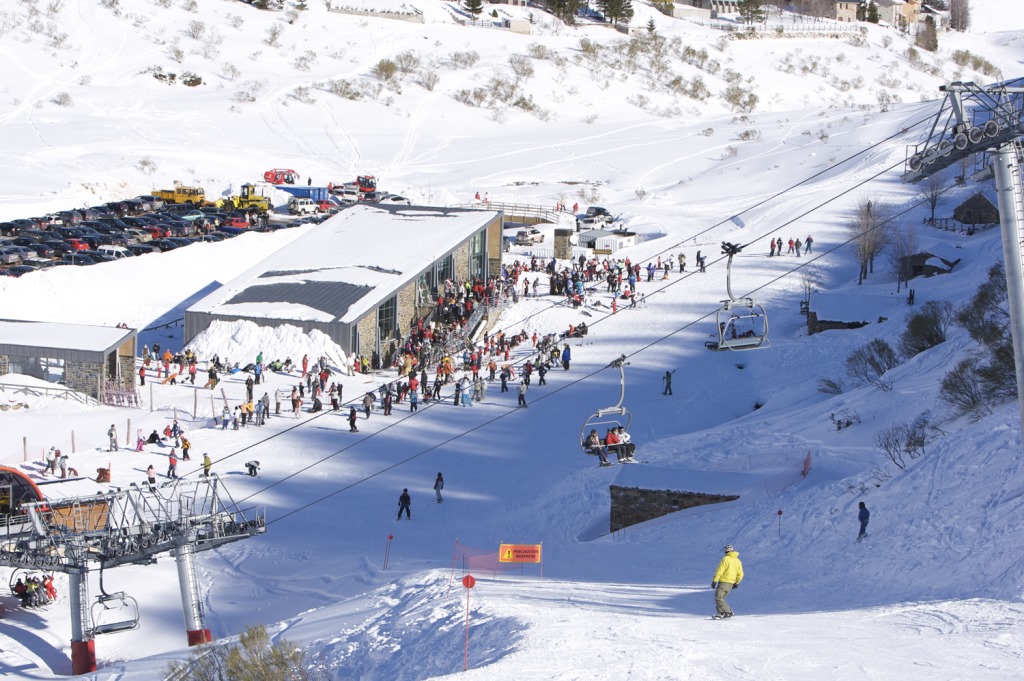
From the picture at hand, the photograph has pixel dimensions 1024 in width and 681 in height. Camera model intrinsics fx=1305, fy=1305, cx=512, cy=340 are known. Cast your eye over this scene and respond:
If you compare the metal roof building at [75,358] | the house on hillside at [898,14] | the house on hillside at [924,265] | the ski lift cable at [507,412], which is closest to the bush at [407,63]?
the ski lift cable at [507,412]

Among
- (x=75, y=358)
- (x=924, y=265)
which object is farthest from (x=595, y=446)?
(x=924, y=265)

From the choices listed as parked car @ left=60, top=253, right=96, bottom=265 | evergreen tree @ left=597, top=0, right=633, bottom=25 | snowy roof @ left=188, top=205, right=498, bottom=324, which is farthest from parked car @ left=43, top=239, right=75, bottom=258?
evergreen tree @ left=597, top=0, right=633, bottom=25

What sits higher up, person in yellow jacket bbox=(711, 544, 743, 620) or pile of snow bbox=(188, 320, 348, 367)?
pile of snow bbox=(188, 320, 348, 367)

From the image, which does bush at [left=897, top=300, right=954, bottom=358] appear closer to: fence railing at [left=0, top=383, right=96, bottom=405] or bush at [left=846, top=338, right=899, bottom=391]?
bush at [left=846, top=338, right=899, bottom=391]

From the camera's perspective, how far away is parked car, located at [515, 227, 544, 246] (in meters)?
53.5

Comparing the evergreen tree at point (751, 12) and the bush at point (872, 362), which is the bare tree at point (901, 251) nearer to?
the bush at point (872, 362)

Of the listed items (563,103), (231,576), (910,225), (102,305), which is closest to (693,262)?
(910,225)

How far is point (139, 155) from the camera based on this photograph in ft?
217

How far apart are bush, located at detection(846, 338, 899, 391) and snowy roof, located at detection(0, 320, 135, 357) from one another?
60.9ft

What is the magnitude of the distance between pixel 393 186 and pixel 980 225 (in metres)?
29.3

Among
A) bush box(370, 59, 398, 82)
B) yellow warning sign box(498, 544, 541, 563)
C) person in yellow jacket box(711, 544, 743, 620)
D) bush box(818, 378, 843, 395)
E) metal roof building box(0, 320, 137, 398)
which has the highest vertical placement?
bush box(370, 59, 398, 82)

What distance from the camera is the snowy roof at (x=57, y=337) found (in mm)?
33222

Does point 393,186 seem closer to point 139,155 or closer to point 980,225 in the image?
point 139,155

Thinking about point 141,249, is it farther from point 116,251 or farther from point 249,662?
point 249,662
